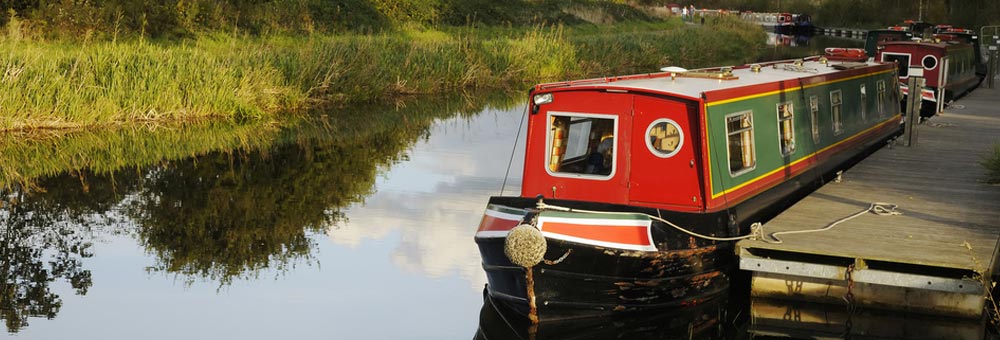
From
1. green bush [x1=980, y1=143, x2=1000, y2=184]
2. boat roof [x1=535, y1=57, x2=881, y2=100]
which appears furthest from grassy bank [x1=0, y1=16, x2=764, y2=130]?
green bush [x1=980, y1=143, x2=1000, y2=184]

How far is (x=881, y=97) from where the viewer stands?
18844 millimetres

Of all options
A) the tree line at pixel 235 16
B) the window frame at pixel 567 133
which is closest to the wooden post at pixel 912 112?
the window frame at pixel 567 133

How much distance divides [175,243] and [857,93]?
9.10 meters

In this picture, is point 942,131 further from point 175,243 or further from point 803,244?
point 175,243

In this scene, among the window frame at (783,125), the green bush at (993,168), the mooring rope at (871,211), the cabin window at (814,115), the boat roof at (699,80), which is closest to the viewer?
the mooring rope at (871,211)

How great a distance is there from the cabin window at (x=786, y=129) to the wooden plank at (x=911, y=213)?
1.91ft

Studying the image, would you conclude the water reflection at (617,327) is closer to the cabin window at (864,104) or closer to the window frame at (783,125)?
the window frame at (783,125)

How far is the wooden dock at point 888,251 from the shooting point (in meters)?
10.4

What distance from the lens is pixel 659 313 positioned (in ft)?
36.0

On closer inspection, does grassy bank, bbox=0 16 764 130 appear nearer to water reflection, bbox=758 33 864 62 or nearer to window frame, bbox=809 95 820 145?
window frame, bbox=809 95 820 145

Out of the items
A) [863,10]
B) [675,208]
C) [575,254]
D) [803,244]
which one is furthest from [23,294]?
[863,10]

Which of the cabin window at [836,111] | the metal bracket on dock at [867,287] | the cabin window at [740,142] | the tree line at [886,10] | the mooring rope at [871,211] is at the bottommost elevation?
the tree line at [886,10]

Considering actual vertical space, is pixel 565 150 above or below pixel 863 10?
above

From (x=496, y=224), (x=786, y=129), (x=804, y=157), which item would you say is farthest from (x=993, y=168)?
(x=496, y=224)
